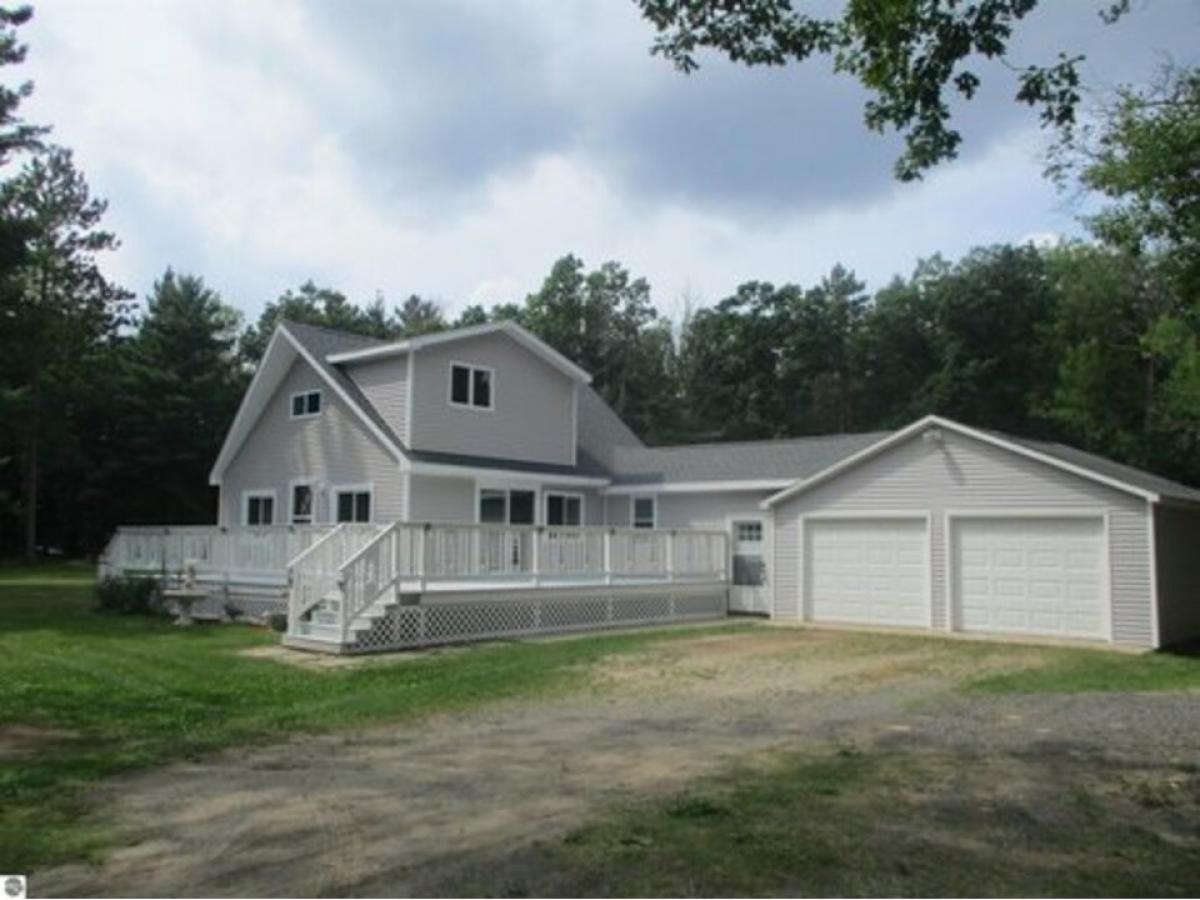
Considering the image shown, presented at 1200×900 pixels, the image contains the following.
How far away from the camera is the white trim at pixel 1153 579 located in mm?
16094

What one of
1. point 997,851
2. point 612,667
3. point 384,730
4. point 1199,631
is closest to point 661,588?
point 612,667

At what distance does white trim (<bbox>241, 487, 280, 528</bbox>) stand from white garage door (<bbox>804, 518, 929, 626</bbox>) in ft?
40.6

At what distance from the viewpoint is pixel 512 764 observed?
24.8ft

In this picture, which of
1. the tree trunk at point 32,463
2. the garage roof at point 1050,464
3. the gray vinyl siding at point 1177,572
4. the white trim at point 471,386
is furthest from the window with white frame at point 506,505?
the tree trunk at point 32,463

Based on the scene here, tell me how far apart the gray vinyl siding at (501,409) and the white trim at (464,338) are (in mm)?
161

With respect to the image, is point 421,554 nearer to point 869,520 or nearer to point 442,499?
point 442,499

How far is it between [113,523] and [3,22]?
24.0 metres

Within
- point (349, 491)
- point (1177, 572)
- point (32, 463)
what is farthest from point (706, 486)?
point (32, 463)

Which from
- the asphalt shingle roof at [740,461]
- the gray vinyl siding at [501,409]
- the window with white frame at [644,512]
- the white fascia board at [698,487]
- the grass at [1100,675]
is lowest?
the grass at [1100,675]

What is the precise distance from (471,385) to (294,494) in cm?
492

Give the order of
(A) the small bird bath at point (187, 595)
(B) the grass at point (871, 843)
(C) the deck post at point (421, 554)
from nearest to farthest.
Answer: (B) the grass at point (871, 843)
(C) the deck post at point (421, 554)
(A) the small bird bath at point (187, 595)

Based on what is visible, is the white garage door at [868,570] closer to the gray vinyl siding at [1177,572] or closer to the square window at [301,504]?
the gray vinyl siding at [1177,572]

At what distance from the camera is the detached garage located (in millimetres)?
16547

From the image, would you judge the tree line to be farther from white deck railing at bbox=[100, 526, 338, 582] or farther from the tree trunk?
white deck railing at bbox=[100, 526, 338, 582]
